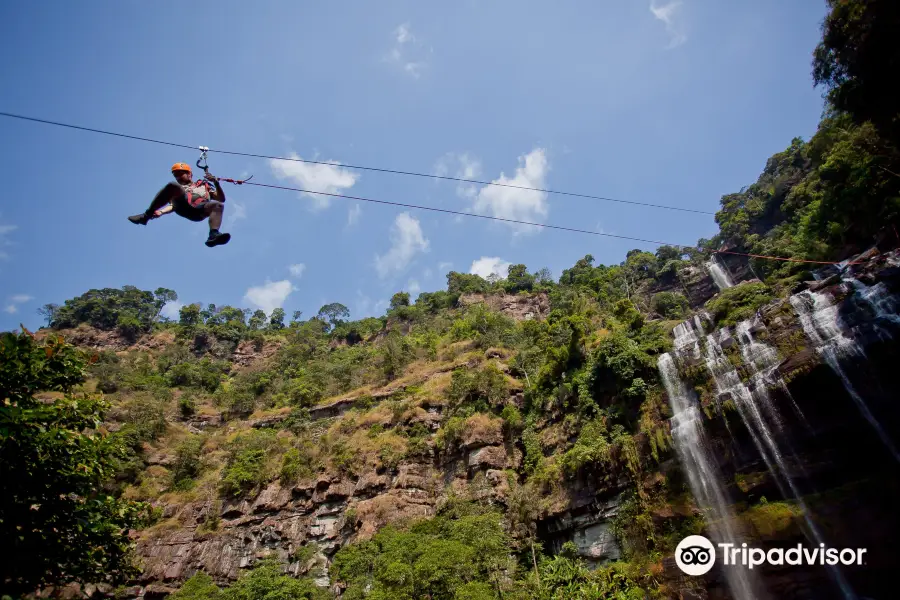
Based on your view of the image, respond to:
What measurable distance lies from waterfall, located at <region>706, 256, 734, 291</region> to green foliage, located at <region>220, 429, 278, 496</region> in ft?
126

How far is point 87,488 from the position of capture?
7.15m

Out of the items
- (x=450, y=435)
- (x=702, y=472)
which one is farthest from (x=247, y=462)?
(x=702, y=472)

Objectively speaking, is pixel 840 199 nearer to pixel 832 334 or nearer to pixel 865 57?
pixel 832 334

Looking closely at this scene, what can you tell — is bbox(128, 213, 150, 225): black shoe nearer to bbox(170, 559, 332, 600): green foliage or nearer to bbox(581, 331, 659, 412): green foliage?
bbox(170, 559, 332, 600): green foliage

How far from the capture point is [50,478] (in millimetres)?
6355

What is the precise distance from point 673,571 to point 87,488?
16.6 m

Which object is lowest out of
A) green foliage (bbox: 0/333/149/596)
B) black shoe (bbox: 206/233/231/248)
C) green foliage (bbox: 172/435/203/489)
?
green foliage (bbox: 0/333/149/596)

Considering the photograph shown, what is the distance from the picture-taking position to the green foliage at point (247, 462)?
2831 centimetres

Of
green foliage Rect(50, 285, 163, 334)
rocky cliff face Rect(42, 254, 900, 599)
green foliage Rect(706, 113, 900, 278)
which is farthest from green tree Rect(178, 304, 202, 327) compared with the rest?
green foliage Rect(706, 113, 900, 278)

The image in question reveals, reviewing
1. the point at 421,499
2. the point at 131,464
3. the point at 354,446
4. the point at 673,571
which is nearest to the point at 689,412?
the point at 673,571

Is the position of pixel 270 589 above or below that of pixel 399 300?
below

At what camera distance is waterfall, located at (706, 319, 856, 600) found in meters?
13.4

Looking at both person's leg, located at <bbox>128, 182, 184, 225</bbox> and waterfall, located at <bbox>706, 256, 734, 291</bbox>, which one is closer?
person's leg, located at <bbox>128, 182, 184, 225</bbox>

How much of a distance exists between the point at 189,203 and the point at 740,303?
2232cm
